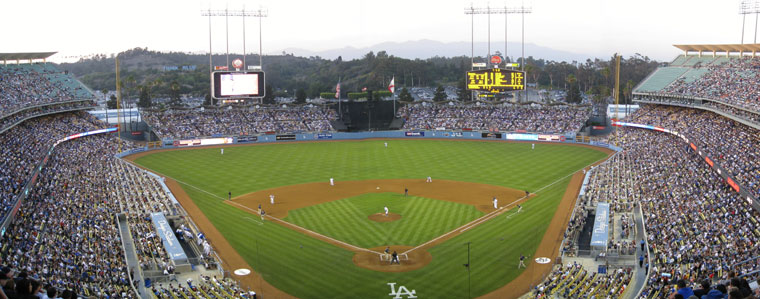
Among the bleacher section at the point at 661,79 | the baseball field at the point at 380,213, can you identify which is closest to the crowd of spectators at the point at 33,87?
the baseball field at the point at 380,213

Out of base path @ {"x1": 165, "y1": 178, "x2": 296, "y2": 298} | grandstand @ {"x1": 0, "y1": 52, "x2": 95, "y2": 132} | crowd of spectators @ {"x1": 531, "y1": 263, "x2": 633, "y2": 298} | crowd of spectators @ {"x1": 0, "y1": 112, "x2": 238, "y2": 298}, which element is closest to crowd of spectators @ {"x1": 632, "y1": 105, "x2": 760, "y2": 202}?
crowd of spectators @ {"x1": 531, "y1": 263, "x2": 633, "y2": 298}

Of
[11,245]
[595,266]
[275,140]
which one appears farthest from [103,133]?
[595,266]

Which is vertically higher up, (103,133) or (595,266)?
(103,133)

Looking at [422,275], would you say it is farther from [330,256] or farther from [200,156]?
[200,156]

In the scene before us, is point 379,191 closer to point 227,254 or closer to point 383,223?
point 383,223

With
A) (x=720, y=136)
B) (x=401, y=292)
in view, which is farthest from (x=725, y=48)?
(x=401, y=292)

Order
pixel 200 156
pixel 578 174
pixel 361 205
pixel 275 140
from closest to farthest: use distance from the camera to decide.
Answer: pixel 361 205 < pixel 578 174 < pixel 200 156 < pixel 275 140
